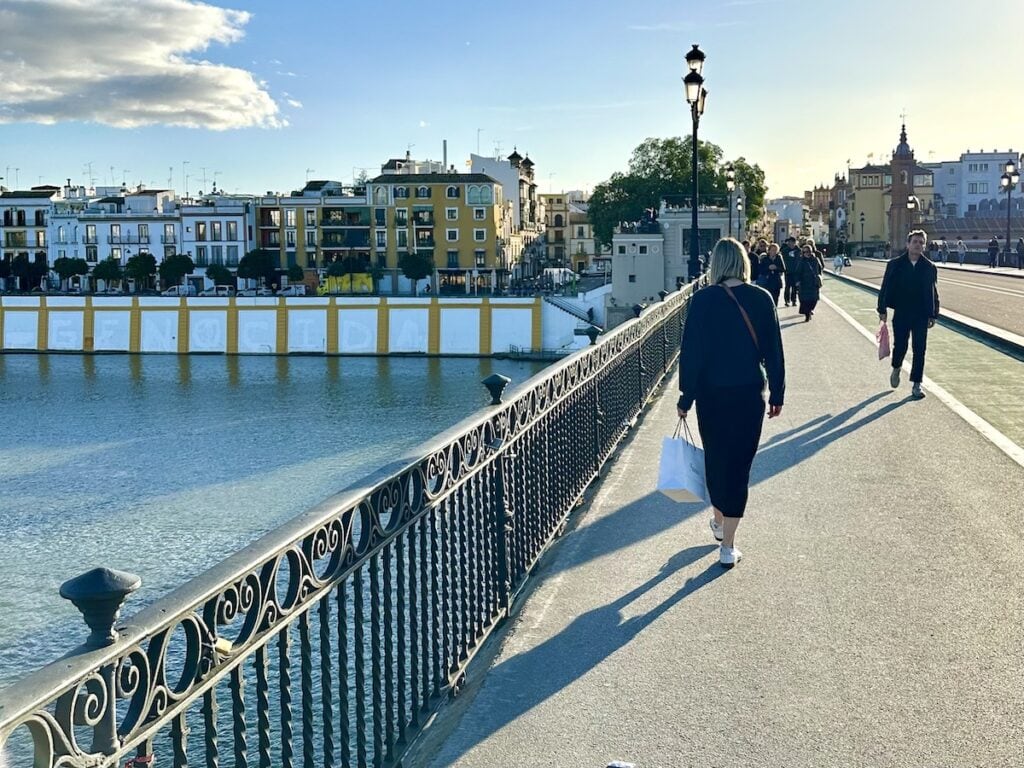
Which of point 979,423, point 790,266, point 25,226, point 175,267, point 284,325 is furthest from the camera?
point 25,226

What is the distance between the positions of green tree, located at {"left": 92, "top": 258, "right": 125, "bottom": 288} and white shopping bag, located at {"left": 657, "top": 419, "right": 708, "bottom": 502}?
101 metres

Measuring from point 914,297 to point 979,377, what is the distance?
86.3 inches

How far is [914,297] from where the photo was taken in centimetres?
1096

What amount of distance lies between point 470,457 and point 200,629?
226 cm

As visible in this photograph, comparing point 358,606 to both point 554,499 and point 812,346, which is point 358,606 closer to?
point 554,499

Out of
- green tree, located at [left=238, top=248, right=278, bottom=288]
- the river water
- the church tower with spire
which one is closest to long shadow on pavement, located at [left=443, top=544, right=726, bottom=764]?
the river water

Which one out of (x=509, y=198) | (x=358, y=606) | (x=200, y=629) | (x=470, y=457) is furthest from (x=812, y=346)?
(x=509, y=198)

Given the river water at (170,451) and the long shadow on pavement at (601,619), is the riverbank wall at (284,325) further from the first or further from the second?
the long shadow on pavement at (601,619)

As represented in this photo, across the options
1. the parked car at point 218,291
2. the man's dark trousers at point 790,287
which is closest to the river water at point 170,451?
the man's dark trousers at point 790,287

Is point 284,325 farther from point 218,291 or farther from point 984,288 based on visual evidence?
point 984,288

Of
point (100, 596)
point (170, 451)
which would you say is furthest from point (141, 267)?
point (100, 596)

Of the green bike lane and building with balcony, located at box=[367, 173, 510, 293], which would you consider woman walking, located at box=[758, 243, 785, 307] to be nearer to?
the green bike lane

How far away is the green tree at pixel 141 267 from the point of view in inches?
3922

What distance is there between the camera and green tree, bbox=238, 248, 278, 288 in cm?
9588
